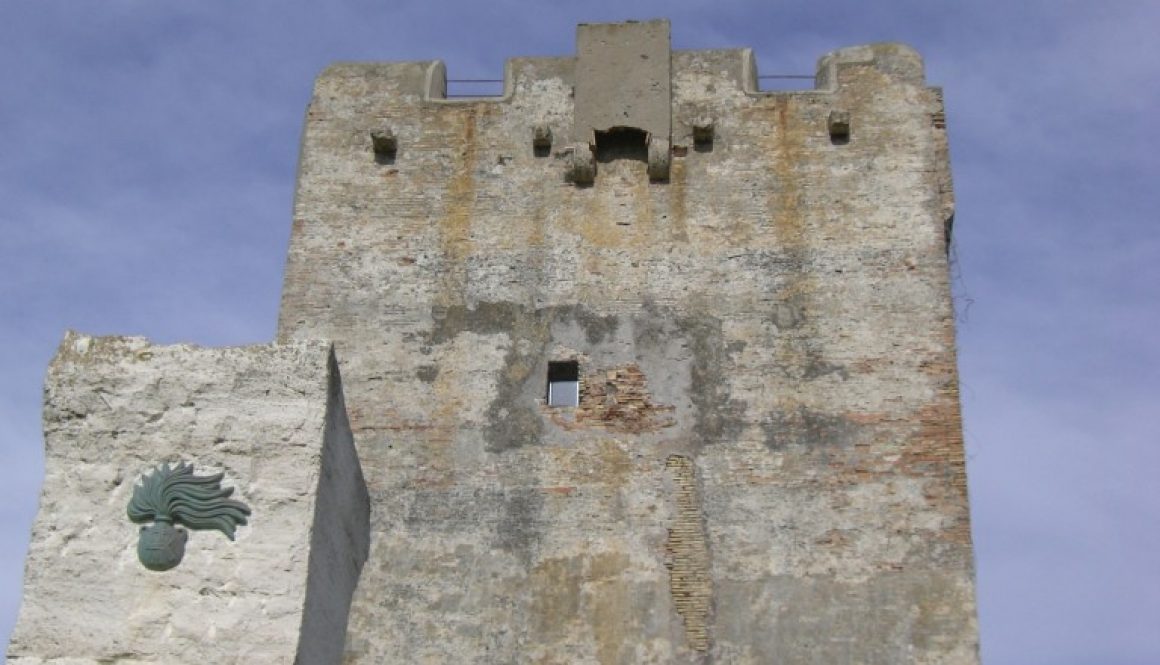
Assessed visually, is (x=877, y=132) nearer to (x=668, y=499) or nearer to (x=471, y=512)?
(x=668, y=499)

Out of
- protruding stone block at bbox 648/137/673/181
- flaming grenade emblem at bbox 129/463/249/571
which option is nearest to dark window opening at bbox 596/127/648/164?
protruding stone block at bbox 648/137/673/181

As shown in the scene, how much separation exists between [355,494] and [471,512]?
4.87 m

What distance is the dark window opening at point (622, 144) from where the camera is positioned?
41.0ft

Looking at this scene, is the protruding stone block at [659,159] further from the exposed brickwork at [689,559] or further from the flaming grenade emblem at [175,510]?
the flaming grenade emblem at [175,510]

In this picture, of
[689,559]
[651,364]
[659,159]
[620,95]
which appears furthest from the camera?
[620,95]

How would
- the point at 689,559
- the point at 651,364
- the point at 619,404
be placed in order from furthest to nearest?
the point at 651,364 < the point at 619,404 < the point at 689,559


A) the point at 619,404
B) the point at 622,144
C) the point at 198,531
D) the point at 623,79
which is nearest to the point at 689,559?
the point at 619,404

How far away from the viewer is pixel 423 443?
37.2 feet

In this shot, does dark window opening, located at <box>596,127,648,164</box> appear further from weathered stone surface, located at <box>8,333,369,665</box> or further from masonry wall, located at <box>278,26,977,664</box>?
weathered stone surface, located at <box>8,333,369,665</box>

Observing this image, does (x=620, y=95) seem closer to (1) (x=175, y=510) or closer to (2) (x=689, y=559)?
(2) (x=689, y=559)

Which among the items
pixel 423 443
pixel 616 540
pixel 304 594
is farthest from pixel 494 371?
pixel 304 594

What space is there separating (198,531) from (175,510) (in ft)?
0.34

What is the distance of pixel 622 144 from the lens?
41.2 ft

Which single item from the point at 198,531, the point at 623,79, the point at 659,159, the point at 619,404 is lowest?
the point at 198,531
